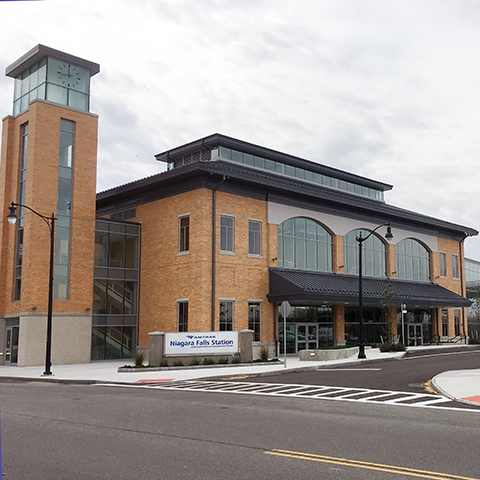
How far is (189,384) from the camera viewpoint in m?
20.3

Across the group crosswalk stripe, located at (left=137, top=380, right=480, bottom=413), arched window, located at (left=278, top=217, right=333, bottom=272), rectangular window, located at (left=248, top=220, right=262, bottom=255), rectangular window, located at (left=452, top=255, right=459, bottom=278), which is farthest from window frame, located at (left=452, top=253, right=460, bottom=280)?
crosswalk stripe, located at (left=137, top=380, right=480, bottom=413)

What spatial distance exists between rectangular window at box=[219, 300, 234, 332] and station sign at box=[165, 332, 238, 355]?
4.48 metres

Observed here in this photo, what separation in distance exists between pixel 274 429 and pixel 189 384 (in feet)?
35.4

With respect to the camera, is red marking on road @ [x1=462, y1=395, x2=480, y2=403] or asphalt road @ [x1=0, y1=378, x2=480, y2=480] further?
red marking on road @ [x1=462, y1=395, x2=480, y2=403]

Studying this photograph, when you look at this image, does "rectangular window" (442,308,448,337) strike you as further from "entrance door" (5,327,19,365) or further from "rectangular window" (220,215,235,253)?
"entrance door" (5,327,19,365)

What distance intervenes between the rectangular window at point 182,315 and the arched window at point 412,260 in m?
20.2

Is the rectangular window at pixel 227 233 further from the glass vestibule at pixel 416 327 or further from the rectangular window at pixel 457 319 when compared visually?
A: the rectangular window at pixel 457 319

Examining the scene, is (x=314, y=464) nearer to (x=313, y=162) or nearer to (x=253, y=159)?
(x=253, y=159)

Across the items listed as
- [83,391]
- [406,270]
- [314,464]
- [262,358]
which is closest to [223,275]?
[262,358]

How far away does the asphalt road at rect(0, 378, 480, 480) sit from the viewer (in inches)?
277

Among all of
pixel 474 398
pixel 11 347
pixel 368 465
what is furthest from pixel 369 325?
pixel 368 465

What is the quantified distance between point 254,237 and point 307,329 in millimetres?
7444

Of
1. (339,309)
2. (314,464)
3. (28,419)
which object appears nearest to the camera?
(314,464)

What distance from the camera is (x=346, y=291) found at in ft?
118
